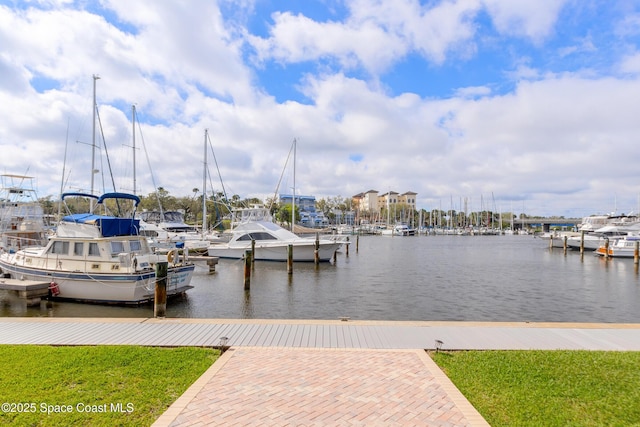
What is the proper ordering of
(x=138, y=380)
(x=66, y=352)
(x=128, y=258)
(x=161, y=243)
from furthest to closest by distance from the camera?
(x=161, y=243) < (x=128, y=258) < (x=66, y=352) < (x=138, y=380)

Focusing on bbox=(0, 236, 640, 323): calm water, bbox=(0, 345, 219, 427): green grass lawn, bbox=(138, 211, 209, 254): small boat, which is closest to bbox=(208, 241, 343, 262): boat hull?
bbox=(0, 236, 640, 323): calm water

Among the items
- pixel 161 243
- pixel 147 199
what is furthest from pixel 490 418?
pixel 147 199

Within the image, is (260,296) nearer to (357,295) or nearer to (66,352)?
(357,295)

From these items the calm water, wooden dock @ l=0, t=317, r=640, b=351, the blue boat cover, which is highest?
the blue boat cover

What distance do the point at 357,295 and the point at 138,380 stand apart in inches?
633

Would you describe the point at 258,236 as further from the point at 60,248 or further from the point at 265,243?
the point at 60,248

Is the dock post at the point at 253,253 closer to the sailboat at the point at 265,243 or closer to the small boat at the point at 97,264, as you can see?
the sailboat at the point at 265,243

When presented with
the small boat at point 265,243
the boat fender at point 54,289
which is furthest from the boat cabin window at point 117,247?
the small boat at point 265,243

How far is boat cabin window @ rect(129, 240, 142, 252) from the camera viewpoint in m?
18.7

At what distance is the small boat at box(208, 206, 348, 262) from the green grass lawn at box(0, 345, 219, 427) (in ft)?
87.4

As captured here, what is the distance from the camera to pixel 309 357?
7.81 m

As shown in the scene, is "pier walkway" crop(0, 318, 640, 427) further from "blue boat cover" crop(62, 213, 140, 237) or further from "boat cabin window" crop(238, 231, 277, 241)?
"boat cabin window" crop(238, 231, 277, 241)

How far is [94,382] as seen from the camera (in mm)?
6414

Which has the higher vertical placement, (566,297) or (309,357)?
(309,357)
